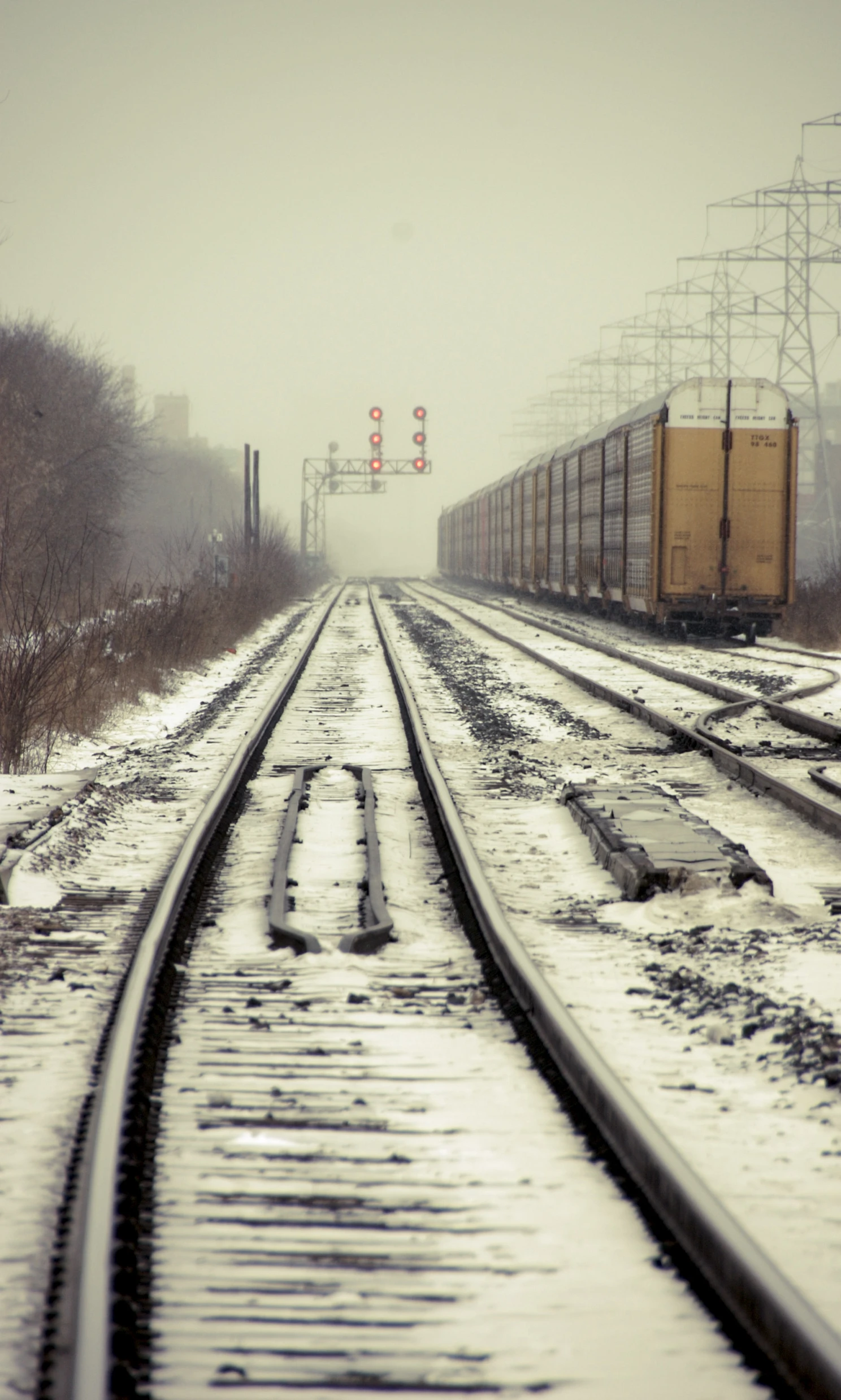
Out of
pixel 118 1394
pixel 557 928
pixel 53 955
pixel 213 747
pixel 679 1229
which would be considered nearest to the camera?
pixel 118 1394

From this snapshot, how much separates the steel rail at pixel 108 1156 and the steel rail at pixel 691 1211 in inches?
51.0

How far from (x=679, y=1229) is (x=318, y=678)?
564 inches

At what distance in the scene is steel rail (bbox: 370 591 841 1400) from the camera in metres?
2.39

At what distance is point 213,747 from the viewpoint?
11.2m

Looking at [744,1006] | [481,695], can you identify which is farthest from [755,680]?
[744,1006]

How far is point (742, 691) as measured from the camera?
48.4 ft

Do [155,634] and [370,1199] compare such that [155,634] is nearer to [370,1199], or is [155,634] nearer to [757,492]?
[757,492]

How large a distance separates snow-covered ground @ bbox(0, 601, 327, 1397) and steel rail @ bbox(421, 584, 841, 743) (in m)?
5.36

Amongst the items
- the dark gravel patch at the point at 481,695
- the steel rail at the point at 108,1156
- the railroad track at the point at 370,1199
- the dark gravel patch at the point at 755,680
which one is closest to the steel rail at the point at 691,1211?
the railroad track at the point at 370,1199

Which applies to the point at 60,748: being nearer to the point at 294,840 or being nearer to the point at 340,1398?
the point at 294,840

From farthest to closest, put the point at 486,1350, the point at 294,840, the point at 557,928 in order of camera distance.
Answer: the point at 294,840 → the point at 557,928 → the point at 486,1350

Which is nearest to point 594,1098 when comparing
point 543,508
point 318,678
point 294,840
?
point 294,840

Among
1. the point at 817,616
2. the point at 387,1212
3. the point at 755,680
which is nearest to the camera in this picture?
the point at 387,1212

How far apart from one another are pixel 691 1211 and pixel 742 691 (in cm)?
1238
